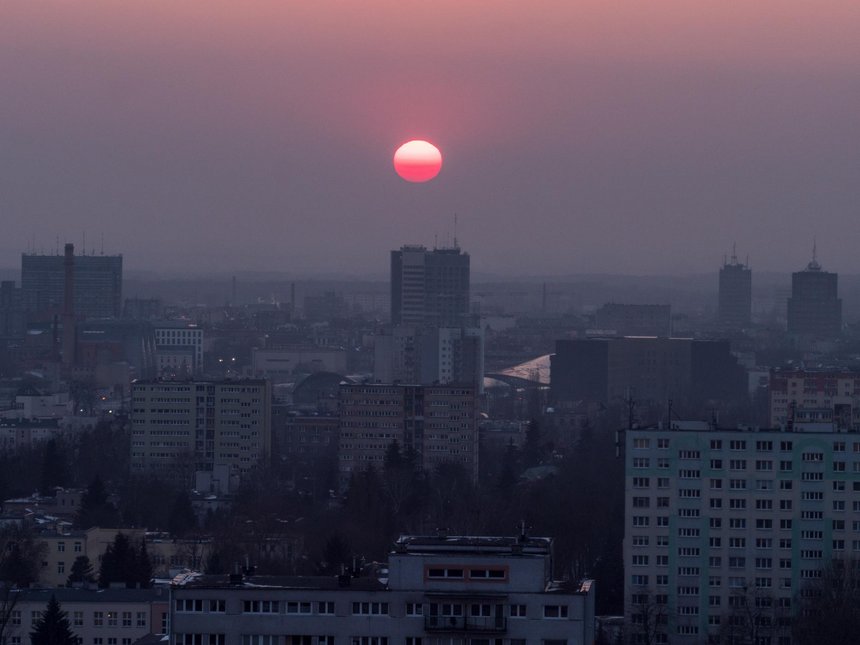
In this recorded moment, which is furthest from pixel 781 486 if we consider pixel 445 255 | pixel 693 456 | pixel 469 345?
pixel 445 255

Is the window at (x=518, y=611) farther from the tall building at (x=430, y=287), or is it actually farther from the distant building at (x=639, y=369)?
the tall building at (x=430, y=287)

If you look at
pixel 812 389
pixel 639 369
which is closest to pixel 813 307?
pixel 639 369

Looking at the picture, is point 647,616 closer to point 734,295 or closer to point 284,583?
point 284,583

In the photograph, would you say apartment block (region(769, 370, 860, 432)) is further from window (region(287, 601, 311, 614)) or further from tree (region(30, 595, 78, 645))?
window (region(287, 601, 311, 614))

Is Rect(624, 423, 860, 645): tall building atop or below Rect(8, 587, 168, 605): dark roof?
atop

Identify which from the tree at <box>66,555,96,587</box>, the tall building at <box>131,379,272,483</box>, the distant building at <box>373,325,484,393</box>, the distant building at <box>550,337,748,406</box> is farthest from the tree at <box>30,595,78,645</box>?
the distant building at <box>550,337,748,406</box>

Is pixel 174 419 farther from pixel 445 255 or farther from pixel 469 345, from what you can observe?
pixel 445 255
